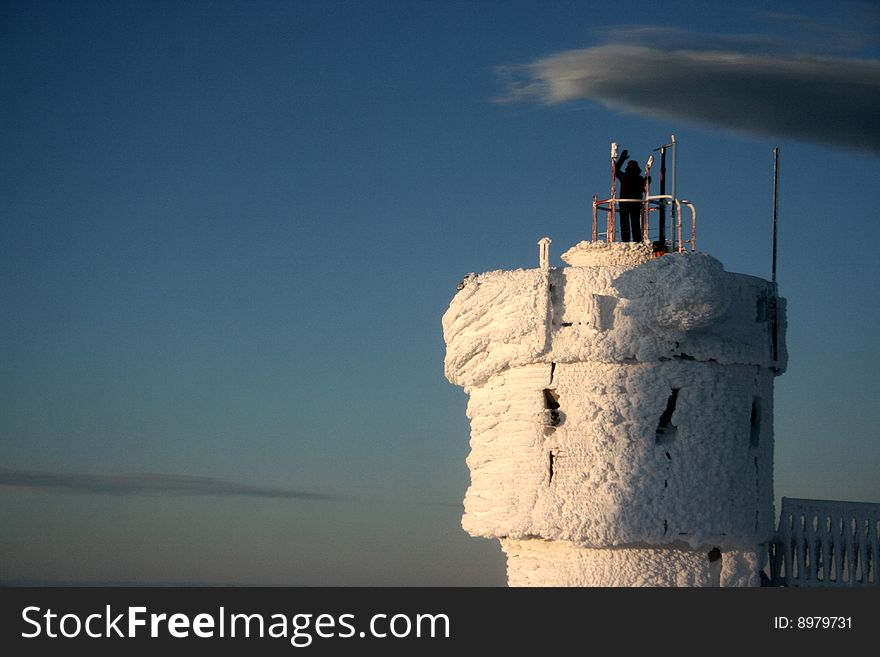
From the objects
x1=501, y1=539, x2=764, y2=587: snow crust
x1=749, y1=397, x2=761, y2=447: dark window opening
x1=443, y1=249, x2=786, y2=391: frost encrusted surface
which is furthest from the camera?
x1=749, y1=397, x2=761, y2=447: dark window opening

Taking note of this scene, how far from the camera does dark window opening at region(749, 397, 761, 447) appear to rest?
25344 mm

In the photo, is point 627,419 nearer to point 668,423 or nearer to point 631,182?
point 668,423

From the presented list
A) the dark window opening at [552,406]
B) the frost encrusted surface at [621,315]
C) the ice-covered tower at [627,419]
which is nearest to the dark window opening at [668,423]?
the ice-covered tower at [627,419]

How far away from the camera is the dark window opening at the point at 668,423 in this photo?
24.5 metres

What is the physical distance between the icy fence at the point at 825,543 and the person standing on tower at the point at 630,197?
4973 mm

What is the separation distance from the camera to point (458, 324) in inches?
1015

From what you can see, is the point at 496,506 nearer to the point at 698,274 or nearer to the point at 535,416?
the point at 535,416

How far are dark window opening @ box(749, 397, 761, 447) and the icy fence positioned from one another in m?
1.84

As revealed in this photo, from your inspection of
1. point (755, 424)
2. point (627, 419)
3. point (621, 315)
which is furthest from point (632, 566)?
point (621, 315)

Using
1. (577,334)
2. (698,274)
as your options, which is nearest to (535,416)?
(577,334)

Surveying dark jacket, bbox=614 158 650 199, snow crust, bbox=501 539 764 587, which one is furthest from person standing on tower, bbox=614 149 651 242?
snow crust, bbox=501 539 764 587

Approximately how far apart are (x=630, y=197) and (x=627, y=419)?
3905 mm

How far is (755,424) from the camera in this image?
1001 inches

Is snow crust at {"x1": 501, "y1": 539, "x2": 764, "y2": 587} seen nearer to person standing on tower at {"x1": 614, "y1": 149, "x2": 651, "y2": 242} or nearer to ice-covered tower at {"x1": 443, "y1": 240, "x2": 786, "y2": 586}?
ice-covered tower at {"x1": 443, "y1": 240, "x2": 786, "y2": 586}
